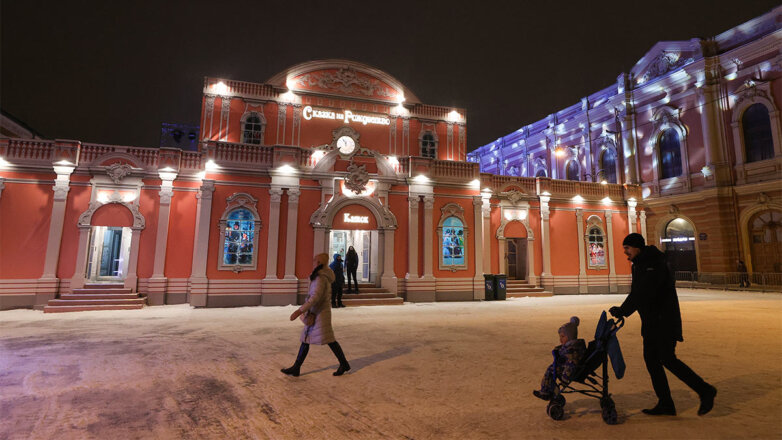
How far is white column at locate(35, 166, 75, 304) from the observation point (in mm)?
12398

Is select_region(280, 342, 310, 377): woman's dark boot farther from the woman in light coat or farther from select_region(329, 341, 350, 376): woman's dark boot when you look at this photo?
select_region(329, 341, 350, 376): woman's dark boot

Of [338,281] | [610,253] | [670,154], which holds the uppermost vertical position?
[670,154]

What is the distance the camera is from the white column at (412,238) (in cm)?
1475

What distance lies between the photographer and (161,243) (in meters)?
13.8

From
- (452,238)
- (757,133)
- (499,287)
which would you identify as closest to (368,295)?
(452,238)

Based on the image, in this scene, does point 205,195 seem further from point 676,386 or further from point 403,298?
point 676,386

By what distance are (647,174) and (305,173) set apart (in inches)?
905

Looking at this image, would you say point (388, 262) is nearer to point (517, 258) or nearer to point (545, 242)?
point (517, 258)

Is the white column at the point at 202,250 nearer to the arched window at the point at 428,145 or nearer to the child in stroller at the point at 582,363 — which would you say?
the arched window at the point at 428,145

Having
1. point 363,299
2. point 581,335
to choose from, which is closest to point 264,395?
point 581,335

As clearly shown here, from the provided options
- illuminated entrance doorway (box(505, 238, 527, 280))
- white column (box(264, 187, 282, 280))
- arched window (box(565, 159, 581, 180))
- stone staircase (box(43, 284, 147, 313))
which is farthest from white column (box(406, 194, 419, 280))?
arched window (box(565, 159, 581, 180))

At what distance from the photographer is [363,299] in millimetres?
13547

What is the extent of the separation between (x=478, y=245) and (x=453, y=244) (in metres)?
1.16

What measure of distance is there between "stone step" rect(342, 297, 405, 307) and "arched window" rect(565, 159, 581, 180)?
863 inches
